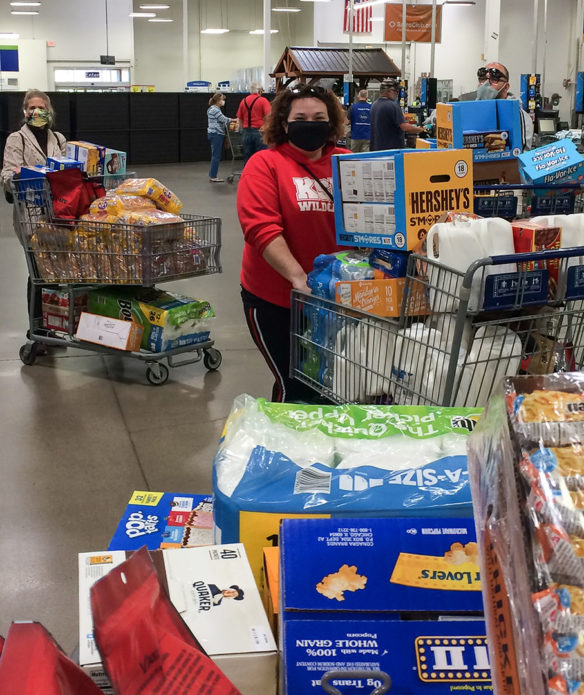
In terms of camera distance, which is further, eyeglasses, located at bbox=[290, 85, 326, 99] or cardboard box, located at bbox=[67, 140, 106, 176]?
cardboard box, located at bbox=[67, 140, 106, 176]

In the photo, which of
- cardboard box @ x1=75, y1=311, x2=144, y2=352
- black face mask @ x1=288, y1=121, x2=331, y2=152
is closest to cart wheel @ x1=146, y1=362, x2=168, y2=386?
cardboard box @ x1=75, y1=311, x2=144, y2=352

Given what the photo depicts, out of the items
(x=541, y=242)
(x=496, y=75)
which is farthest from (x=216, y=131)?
(x=541, y=242)

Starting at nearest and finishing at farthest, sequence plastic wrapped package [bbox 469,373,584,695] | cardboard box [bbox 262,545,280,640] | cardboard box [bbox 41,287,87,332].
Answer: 1. plastic wrapped package [bbox 469,373,584,695]
2. cardboard box [bbox 262,545,280,640]
3. cardboard box [bbox 41,287,87,332]

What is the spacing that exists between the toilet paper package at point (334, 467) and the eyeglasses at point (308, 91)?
207 centimetres

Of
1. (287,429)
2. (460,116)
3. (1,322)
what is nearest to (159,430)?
(460,116)

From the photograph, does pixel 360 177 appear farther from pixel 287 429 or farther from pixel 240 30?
pixel 240 30

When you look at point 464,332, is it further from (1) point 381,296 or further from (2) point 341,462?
(2) point 341,462

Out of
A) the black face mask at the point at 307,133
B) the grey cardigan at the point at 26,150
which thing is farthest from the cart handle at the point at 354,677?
the grey cardigan at the point at 26,150

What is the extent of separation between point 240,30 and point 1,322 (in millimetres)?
28813

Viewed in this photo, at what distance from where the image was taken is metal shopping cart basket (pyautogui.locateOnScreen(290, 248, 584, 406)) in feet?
7.41

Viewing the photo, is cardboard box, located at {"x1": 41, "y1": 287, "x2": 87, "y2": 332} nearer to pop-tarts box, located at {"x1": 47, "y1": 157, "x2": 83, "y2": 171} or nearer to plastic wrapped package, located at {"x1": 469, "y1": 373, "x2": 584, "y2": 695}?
pop-tarts box, located at {"x1": 47, "y1": 157, "x2": 83, "y2": 171}

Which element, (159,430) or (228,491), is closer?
(228,491)

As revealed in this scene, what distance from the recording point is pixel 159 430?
4453 millimetres

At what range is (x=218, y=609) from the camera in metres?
1.31
